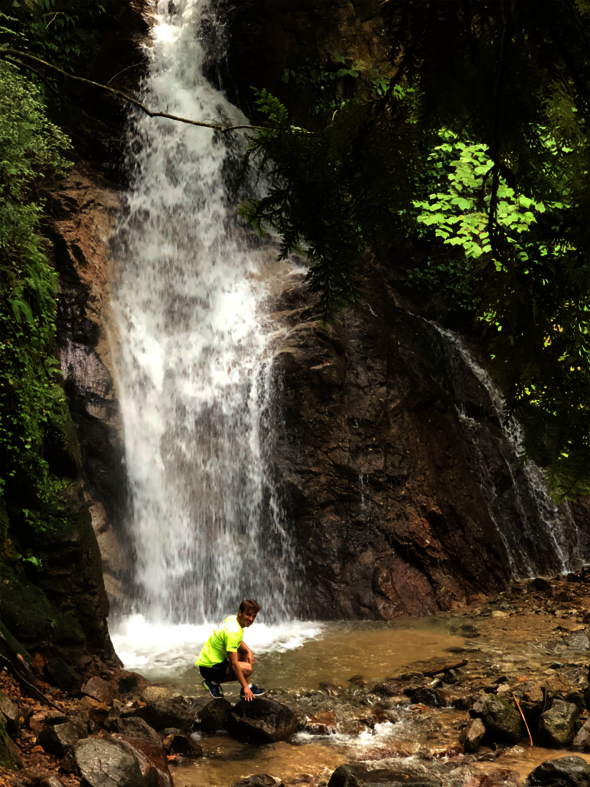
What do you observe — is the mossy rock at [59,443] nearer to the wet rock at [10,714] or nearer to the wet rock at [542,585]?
the wet rock at [10,714]

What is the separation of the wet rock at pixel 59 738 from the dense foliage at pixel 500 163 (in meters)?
3.53

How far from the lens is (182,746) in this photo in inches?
195

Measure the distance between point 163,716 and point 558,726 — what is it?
3177mm

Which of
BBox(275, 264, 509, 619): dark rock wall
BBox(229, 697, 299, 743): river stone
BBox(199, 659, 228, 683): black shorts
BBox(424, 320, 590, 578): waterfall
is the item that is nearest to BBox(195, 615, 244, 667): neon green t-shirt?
BBox(199, 659, 228, 683): black shorts

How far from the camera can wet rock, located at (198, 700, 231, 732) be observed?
5.42m

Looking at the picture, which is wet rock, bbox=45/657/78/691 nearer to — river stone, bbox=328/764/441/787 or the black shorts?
the black shorts

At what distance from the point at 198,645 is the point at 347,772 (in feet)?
14.5

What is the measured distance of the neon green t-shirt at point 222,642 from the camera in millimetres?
5602

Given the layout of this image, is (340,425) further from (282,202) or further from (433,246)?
(282,202)

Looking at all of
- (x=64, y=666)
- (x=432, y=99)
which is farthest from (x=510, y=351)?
(x=64, y=666)

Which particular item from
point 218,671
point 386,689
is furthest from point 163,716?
point 386,689

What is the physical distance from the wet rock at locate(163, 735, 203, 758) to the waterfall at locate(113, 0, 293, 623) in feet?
14.2

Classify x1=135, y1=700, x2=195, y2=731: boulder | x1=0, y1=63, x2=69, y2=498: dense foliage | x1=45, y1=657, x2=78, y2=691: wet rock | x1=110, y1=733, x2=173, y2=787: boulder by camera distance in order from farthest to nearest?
x1=0, y1=63, x2=69, y2=498: dense foliage → x1=45, y1=657, x2=78, y2=691: wet rock → x1=135, y1=700, x2=195, y2=731: boulder → x1=110, y1=733, x2=173, y2=787: boulder

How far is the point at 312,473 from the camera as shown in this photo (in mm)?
10508
